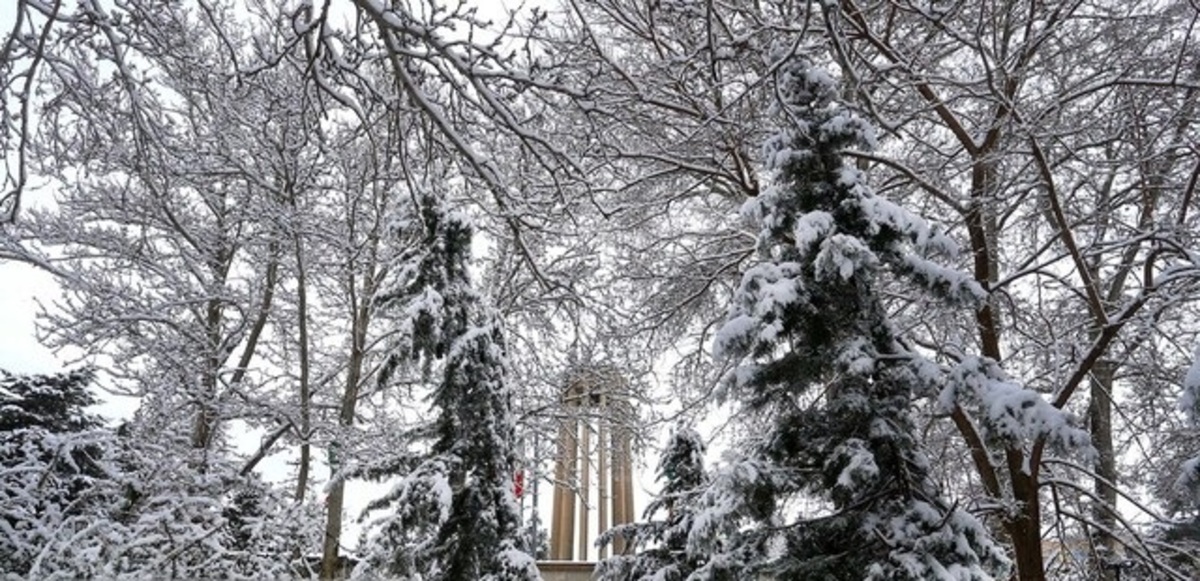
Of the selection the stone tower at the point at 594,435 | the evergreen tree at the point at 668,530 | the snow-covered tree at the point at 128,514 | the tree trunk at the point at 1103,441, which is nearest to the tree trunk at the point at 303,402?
the snow-covered tree at the point at 128,514

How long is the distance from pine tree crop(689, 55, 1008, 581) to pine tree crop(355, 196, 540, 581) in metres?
1.83

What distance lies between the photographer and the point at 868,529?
495 cm

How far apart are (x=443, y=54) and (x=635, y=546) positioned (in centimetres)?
622

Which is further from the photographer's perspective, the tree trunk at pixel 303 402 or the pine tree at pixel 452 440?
the tree trunk at pixel 303 402

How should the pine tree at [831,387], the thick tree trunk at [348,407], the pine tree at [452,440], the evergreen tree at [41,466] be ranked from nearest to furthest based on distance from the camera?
the pine tree at [831,387], the pine tree at [452,440], the evergreen tree at [41,466], the thick tree trunk at [348,407]

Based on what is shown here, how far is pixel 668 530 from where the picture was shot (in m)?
7.87

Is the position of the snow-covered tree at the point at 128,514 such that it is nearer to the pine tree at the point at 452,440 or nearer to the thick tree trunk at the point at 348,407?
the thick tree trunk at the point at 348,407

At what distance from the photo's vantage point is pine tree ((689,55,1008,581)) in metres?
5.00

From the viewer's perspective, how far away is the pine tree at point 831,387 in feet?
16.4

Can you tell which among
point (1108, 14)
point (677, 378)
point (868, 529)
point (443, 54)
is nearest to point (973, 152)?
point (1108, 14)

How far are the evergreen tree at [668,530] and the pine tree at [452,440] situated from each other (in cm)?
155

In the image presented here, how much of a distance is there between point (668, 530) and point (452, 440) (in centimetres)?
216

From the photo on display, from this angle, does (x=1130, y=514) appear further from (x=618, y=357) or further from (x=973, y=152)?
(x=618, y=357)

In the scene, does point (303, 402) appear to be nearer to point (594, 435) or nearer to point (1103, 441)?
point (594, 435)
